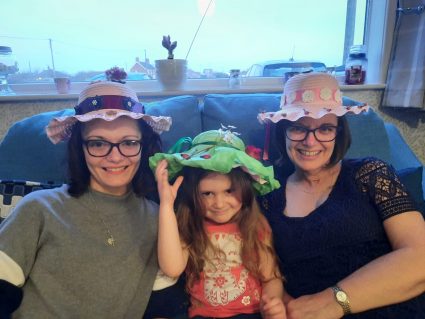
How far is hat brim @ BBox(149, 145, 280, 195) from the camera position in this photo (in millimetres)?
1103

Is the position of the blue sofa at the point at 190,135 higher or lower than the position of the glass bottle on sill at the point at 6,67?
lower

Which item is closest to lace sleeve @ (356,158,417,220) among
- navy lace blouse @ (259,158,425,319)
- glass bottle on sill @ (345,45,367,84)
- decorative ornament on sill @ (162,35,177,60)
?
navy lace blouse @ (259,158,425,319)

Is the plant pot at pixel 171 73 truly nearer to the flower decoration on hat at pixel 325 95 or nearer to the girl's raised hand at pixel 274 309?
the flower decoration on hat at pixel 325 95

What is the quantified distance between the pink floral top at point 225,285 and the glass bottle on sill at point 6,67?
1.75 metres

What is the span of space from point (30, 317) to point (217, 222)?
70cm

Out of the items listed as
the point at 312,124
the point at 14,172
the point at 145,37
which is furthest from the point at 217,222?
the point at 145,37

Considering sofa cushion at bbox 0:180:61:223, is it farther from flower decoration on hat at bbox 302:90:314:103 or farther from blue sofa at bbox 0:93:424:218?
flower decoration on hat at bbox 302:90:314:103

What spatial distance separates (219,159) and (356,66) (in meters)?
1.58

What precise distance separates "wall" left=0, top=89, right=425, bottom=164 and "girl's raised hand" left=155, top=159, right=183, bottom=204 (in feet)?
3.69

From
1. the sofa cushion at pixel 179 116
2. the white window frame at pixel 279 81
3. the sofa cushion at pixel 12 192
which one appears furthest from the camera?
the white window frame at pixel 279 81

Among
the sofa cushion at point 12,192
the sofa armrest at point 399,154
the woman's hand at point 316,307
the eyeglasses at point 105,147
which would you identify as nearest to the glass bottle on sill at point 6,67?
the sofa cushion at point 12,192

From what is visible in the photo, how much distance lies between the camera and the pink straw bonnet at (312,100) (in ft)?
4.17

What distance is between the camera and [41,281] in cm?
111

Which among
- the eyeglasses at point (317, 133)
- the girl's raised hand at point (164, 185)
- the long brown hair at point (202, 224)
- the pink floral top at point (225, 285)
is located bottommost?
the pink floral top at point (225, 285)
